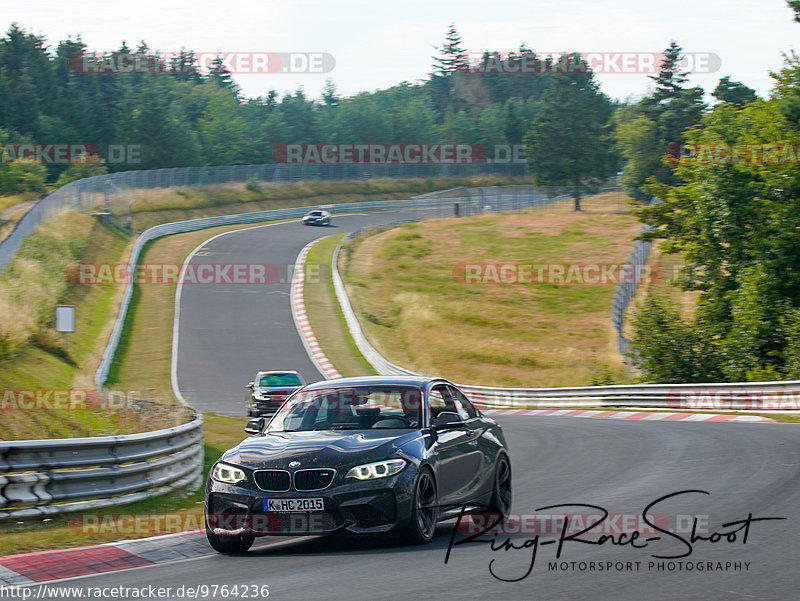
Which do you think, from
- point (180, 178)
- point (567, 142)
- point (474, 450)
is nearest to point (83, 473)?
point (474, 450)

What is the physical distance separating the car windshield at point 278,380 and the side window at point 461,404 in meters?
16.2

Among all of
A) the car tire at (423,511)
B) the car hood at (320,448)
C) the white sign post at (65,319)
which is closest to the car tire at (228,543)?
the car hood at (320,448)

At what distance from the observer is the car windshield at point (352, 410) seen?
29.1 feet

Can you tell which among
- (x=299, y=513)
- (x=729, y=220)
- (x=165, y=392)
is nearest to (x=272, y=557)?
(x=299, y=513)

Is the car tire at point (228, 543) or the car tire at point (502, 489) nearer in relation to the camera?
the car tire at point (228, 543)

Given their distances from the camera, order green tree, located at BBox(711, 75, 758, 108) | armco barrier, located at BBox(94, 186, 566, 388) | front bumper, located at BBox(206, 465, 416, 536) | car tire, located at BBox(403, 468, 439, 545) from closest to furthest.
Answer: front bumper, located at BBox(206, 465, 416, 536) → car tire, located at BBox(403, 468, 439, 545) → armco barrier, located at BBox(94, 186, 566, 388) → green tree, located at BBox(711, 75, 758, 108)

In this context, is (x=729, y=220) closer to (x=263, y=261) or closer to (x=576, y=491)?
(x=576, y=491)

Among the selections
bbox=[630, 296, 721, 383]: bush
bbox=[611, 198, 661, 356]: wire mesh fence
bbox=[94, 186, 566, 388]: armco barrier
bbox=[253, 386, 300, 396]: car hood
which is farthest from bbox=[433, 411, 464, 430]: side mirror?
bbox=[94, 186, 566, 388]: armco barrier

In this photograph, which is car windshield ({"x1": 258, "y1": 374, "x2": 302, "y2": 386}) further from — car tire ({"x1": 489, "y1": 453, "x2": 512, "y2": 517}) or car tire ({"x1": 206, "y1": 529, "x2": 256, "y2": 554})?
car tire ({"x1": 206, "y1": 529, "x2": 256, "y2": 554})

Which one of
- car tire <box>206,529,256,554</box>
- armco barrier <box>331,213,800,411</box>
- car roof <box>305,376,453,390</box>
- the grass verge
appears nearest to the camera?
car tire <box>206,529,256,554</box>

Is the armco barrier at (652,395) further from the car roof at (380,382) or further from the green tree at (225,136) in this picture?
the green tree at (225,136)

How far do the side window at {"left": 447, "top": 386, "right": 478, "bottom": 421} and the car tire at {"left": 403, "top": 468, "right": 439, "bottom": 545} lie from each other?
139 centimetres

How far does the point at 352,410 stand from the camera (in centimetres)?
905

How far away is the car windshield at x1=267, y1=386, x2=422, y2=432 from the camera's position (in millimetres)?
8883
